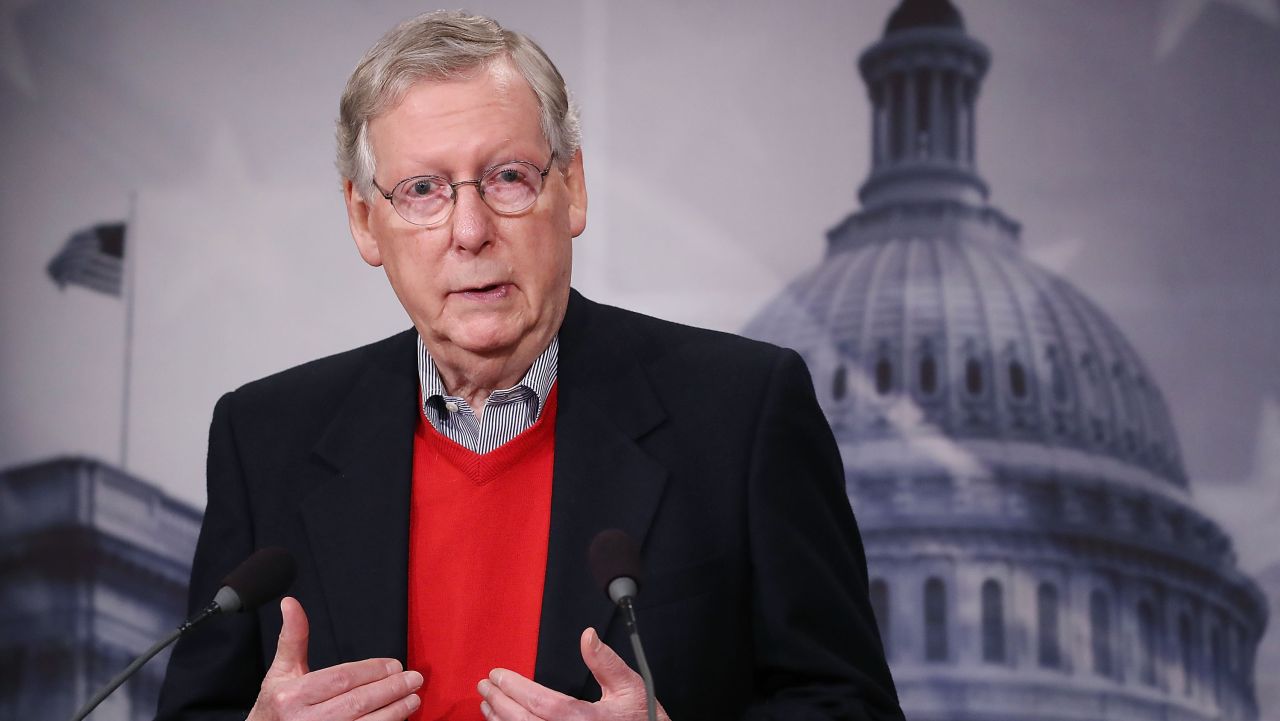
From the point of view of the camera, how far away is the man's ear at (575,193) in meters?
2.16

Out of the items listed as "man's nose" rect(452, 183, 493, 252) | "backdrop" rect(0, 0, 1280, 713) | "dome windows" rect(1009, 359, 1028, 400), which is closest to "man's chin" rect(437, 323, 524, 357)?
"man's nose" rect(452, 183, 493, 252)

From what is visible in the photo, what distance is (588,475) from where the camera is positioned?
2.03 meters

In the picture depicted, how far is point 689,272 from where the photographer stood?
17.8 feet

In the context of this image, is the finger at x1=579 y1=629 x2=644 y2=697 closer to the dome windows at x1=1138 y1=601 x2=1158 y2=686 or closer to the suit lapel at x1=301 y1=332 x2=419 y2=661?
the suit lapel at x1=301 y1=332 x2=419 y2=661

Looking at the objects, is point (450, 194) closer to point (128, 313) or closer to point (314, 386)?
point (314, 386)

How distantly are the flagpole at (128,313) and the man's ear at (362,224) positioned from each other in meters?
3.90

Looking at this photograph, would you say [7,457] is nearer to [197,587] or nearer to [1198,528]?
[197,587]

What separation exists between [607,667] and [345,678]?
0.35m

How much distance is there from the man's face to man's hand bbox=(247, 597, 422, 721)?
19.6 inches

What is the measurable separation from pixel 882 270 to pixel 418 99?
377cm

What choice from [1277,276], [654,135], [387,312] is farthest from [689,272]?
[1277,276]

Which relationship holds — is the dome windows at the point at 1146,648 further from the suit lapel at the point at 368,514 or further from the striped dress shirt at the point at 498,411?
the suit lapel at the point at 368,514

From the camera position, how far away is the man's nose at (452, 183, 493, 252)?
6.43 feet

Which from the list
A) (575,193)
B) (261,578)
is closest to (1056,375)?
(575,193)
